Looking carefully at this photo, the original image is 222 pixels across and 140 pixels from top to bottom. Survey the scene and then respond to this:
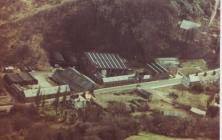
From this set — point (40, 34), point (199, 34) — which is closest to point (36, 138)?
point (40, 34)

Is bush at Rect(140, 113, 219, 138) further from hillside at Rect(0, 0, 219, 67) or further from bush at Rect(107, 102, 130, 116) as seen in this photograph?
hillside at Rect(0, 0, 219, 67)

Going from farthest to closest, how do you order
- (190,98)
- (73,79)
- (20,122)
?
(190,98) → (73,79) → (20,122)

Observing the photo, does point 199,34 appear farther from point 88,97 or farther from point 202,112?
point 88,97

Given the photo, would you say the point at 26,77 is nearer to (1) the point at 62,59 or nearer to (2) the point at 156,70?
(1) the point at 62,59

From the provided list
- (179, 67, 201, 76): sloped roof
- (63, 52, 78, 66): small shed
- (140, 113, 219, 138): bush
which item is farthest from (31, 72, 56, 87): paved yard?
(179, 67, 201, 76): sloped roof

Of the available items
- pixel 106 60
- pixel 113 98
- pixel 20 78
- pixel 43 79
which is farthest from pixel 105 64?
pixel 20 78
